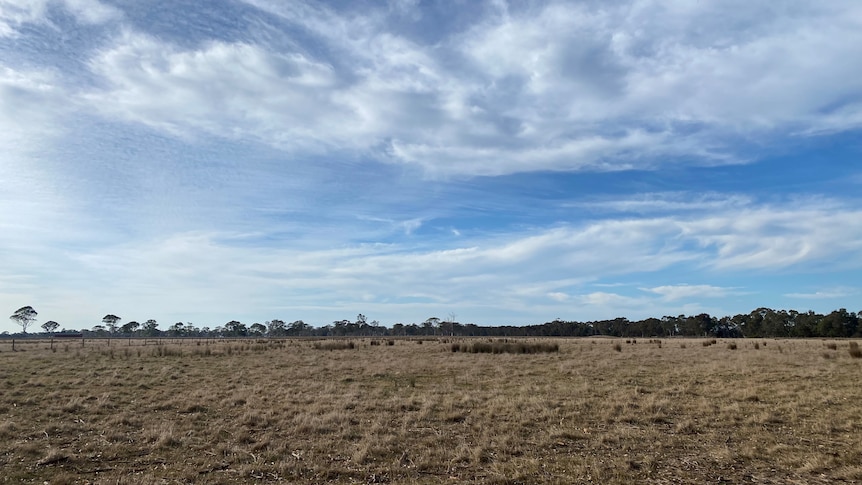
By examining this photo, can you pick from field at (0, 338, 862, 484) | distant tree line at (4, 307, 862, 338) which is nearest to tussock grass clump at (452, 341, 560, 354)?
field at (0, 338, 862, 484)

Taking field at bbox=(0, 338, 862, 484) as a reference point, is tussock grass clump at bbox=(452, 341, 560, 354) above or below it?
above

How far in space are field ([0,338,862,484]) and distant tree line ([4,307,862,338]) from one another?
9572 centimetres

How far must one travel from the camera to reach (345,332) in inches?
6417

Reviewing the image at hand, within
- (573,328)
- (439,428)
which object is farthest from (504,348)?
(573,328)

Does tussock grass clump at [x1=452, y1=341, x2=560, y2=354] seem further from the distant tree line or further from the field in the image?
the distant tree line

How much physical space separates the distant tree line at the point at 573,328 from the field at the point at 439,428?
314 ft

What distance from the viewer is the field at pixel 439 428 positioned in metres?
8.89

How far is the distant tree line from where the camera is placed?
99438 millimetres

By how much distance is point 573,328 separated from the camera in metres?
152

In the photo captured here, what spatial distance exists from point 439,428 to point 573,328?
484 ft

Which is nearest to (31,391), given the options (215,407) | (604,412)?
(215,407)

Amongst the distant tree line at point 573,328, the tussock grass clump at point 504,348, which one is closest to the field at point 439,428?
the tussock grass clump at point 504,348

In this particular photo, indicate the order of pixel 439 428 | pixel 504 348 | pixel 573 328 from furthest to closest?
pixel 573 328
pixel 504 348
pixel 439 428

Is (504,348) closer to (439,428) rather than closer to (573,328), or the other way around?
(439,428)
